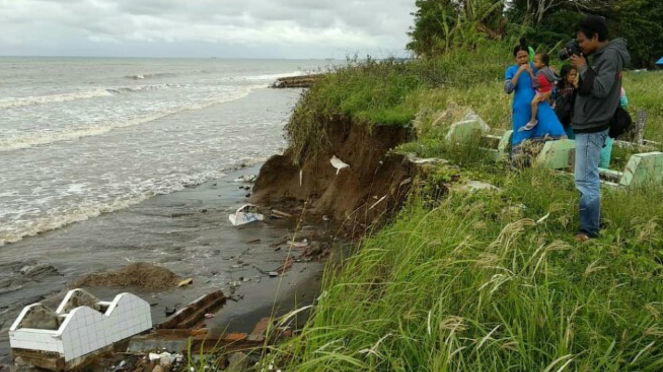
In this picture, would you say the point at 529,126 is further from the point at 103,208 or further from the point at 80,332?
the point at 103,208

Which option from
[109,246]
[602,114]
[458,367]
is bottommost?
[109,246]

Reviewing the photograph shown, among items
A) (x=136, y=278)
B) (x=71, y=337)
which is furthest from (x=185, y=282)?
(x=71, y=337)

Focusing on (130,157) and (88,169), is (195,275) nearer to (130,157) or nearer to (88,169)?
(88,169)

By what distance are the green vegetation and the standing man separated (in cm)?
23

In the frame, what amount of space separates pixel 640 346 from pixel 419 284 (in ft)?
3.99

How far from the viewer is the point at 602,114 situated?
15.1ft

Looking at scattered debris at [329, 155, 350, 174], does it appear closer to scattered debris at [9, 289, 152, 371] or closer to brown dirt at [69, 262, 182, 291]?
brown dirt at [69, 262, 182, 291]

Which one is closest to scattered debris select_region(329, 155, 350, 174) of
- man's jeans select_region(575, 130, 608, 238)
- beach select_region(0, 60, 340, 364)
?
beach select_region(0, 60, 340, 364)

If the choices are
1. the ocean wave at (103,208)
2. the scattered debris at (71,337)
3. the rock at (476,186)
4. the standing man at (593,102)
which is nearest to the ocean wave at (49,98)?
the ocean wave at (103,208)

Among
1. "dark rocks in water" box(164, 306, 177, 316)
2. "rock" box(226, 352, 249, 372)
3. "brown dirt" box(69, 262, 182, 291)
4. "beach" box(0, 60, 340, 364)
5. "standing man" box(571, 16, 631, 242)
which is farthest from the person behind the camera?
"brown dirt" box(69, 262, 182, 291)

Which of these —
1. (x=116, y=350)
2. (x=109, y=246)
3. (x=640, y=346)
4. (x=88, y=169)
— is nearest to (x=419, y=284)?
(x=640, y=346)

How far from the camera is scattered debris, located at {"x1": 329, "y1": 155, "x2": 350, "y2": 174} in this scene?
1001 cm

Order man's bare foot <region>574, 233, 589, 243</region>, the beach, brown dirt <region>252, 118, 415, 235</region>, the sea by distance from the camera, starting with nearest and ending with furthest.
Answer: man's bare foot <region>574, 233, 589, 243</region>
the beach
brown dirt <region>252, 118, 415, 235</region>
the sea

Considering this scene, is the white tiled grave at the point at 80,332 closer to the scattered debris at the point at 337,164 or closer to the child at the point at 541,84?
the child at the point at 541,84
